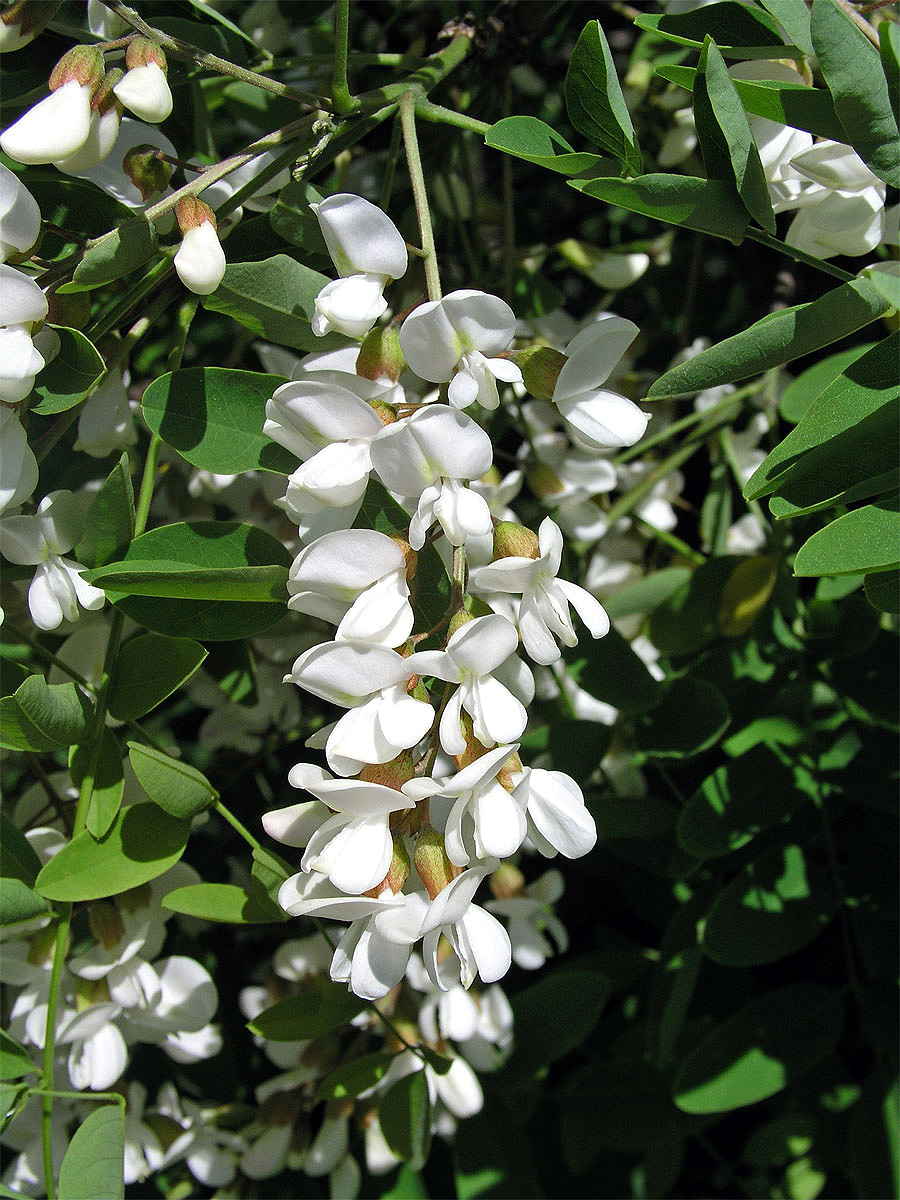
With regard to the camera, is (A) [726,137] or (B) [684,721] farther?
(B) [684,721]

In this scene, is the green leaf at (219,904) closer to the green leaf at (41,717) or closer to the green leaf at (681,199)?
the green leaf at (41,717)

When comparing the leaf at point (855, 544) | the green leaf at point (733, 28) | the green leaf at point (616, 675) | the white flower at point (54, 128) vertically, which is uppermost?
the green leaf at point (733, 28)

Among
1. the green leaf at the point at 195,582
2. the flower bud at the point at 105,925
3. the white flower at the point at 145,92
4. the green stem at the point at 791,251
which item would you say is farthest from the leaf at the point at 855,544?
the flower bud at the point at 105,925

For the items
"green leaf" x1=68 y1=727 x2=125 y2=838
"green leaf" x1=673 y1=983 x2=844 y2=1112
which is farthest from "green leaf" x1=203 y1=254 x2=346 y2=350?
"green leaf" x1=673 y1=983 x2=844 y2=1112

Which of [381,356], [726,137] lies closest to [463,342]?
[381,356]

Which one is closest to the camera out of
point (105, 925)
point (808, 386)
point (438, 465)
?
point (438, 465)

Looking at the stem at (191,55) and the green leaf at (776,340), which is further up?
the stem at (191,55)

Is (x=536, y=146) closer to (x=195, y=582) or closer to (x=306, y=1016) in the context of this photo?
(x=195, y=582)

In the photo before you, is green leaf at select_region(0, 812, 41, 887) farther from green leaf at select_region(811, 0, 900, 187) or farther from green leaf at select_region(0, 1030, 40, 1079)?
green leaf at select_region(811, 0, 900, 187)
